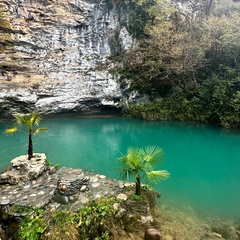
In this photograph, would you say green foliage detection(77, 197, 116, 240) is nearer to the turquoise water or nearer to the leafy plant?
the leafy plant

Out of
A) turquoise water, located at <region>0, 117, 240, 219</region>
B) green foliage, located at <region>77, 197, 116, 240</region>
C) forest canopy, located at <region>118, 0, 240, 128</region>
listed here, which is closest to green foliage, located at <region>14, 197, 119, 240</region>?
green foliage, located at <region>77, 197, 116, 240</region>

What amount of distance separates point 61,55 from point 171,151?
593 inches

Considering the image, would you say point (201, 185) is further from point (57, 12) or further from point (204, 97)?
point (57, 12)

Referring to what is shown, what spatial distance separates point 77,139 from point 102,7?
49.9 ft

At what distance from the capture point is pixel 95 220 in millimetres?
4137

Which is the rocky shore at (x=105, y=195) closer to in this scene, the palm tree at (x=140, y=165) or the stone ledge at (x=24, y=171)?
the stone ledge at (x=24, y=171)

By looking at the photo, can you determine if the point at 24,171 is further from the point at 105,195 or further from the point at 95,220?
the point at 95,220

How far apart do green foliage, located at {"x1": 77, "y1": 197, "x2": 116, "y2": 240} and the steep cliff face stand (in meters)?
16.5

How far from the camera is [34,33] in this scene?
65.6 feet

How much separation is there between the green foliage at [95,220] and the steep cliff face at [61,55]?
649 inches

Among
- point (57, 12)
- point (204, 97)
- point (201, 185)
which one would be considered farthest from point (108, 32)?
point (201, 185)

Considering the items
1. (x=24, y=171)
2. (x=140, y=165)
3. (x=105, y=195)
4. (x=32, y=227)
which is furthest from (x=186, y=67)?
(x=32, y=227)

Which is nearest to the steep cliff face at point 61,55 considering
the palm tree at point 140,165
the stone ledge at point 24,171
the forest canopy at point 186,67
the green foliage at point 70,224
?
the forest canopy at point 186,67

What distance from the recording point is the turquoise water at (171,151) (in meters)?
6.42
